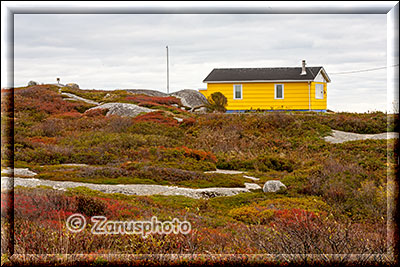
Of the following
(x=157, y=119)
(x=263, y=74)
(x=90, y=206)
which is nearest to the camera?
(x=90, y=206)

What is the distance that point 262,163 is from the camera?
43.7 feet

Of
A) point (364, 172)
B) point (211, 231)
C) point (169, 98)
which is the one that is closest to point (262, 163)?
point (364, 172)

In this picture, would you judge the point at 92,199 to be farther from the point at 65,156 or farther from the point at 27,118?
the point at 27,118

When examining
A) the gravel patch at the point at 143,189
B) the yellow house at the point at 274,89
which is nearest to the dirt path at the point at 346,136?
the gravel patch at the point at 143,189

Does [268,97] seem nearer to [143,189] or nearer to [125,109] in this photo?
[125,109]

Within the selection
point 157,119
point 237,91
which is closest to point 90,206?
point 157,119

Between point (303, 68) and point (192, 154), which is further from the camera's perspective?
point (303, 68)

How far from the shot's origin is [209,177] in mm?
10508

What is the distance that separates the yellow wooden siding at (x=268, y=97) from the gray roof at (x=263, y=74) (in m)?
0.42

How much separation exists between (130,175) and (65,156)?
2.93 meters

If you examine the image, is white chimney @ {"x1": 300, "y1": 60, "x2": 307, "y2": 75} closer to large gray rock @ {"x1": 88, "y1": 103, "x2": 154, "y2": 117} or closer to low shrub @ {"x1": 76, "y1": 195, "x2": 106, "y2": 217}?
large gray rock @ {"x1": 88, "y1": 103, "x2": 154, "y2": 117}

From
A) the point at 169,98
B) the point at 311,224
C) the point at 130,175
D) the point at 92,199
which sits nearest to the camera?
the point at 311,224

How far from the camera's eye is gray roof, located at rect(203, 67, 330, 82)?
31833 millimetres

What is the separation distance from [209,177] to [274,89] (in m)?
22.6
